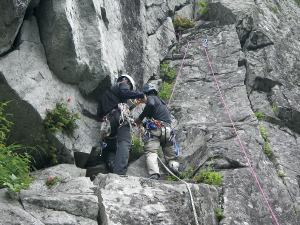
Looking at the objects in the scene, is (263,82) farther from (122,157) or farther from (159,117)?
(122,157)

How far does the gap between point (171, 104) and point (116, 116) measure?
327 centimetres

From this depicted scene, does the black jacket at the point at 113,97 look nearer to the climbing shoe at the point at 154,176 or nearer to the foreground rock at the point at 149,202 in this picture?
the climbing shoe at the point at 154,176

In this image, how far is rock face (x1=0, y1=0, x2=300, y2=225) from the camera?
6641 millimetres

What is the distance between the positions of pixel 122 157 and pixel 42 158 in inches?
66.3

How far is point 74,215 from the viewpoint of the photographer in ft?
19.4

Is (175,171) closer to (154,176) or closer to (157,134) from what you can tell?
(154,176)

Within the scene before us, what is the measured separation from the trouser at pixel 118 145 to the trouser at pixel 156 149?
1.64ft

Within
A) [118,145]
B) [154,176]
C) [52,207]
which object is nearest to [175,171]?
[154,176]

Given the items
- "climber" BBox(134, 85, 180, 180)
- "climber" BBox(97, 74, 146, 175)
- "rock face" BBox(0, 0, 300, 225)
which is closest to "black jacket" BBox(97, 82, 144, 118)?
"climber" BBox(97, 74, 146, 175)

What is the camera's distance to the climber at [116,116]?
8.45 meters

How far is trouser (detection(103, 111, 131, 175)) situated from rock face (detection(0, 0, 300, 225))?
1.15 feet

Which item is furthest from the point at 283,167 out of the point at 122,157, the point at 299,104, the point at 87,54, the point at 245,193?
the point at 87,54

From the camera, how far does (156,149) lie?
340 inches

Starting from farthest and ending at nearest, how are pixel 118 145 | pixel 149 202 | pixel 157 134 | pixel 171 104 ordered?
pixel 171 104
pixel 157 134
pixel 118 145
pixel 149 202
